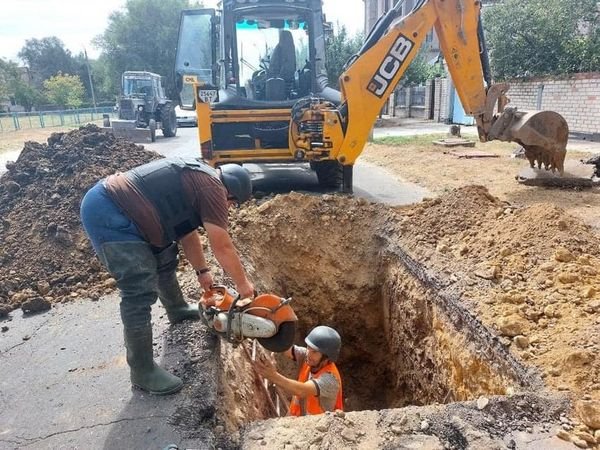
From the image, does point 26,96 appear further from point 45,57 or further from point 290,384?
point 290,384

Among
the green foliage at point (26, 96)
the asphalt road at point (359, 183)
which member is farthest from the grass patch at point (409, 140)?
the green foliage at point (26, 96)

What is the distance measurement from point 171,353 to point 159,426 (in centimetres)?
76

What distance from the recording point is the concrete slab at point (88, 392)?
2.72m

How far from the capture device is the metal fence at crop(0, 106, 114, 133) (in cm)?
2620

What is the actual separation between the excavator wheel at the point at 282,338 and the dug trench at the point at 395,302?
1.40 feet

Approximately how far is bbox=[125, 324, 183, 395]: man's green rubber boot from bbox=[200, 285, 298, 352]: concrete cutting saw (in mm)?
414

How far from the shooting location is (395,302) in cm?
527

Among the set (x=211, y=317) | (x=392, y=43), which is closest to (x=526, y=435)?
(x=211, y=317)

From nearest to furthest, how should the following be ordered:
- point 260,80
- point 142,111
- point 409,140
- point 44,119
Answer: point 260,80 < point 409,140 < point 142,111 < point 44,119

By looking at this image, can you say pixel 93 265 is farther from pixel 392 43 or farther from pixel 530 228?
pixel 392 43

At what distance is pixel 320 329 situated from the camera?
3.64 meters

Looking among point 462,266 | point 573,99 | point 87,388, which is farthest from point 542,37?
point 87,388

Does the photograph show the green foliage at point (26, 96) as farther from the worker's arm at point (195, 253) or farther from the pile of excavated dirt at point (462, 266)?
the worker's arm at point (195, 253)

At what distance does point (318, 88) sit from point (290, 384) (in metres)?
5.98
